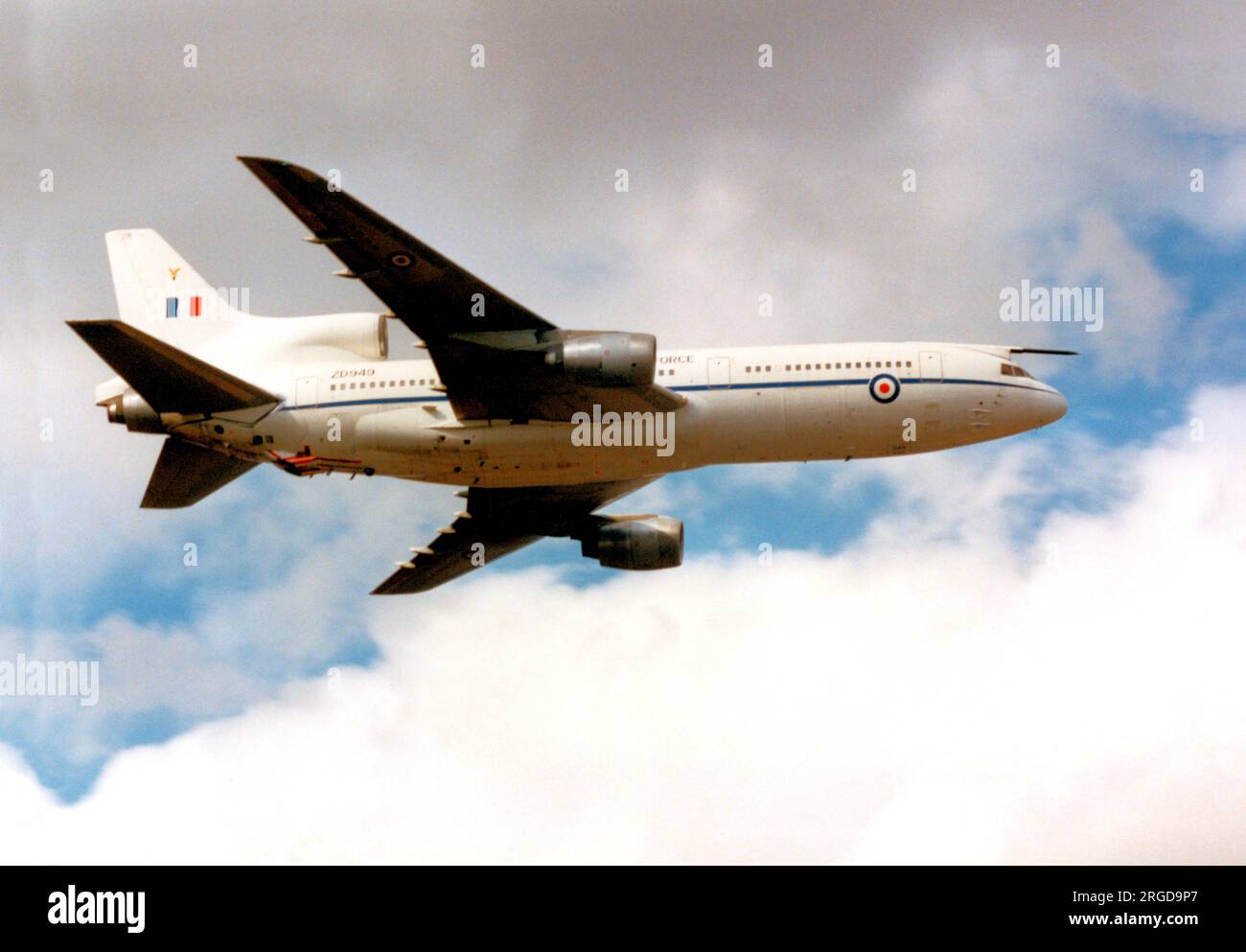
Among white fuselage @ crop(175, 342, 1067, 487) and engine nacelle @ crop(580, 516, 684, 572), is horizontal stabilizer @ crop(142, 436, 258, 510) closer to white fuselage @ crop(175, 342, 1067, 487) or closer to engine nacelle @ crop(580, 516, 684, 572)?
white fuselage @ crop(175, 342, 1067, 487)

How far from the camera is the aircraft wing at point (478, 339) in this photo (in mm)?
52344

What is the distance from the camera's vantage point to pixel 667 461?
184 feet

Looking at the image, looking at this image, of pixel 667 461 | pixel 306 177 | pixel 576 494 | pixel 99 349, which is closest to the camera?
pixel 306 177

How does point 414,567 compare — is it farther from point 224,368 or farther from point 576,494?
point 224,368

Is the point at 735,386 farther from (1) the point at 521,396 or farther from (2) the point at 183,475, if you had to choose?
(2) the point at 183,475

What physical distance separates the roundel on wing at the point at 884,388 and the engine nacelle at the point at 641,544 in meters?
10.4

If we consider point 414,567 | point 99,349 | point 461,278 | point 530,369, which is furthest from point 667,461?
point 99,349

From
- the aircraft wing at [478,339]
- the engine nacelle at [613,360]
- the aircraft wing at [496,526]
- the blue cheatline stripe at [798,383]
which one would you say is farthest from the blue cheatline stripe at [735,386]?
the aircraft wing at [496,526]

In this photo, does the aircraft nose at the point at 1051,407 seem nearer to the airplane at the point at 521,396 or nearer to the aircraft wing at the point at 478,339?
the airplane at the point at 521,396

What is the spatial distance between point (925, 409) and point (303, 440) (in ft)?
68.3

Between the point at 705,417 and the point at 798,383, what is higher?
the point at 798,383

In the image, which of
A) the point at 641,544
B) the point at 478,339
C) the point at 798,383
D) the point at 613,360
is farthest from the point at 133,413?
the point at 798,383

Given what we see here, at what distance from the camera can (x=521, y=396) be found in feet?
179

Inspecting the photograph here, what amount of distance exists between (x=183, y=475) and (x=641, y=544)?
16668mm
